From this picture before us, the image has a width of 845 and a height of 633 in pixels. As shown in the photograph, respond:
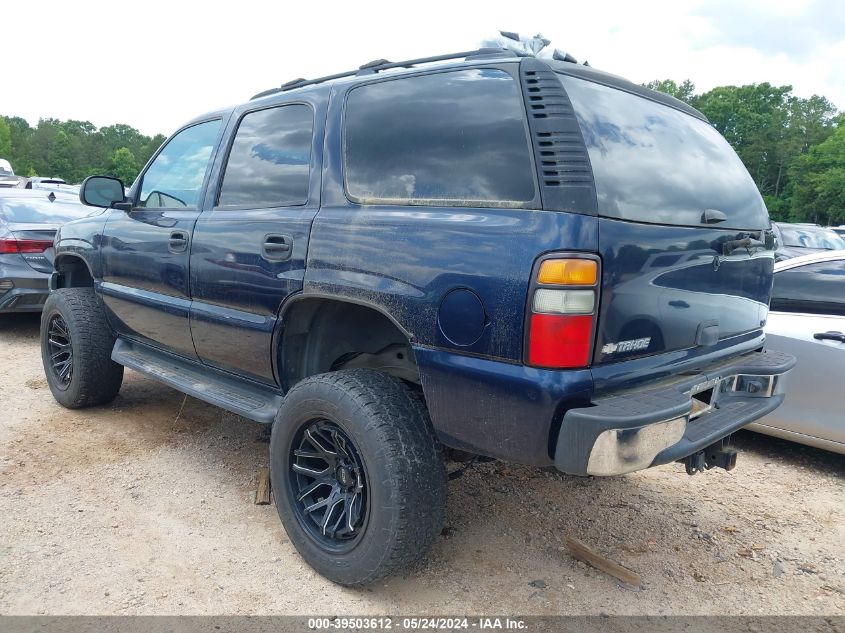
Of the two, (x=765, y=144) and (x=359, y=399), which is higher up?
(x=765, y=144)

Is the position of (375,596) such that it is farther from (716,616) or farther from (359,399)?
(716,616)

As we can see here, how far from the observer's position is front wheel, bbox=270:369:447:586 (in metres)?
2.30

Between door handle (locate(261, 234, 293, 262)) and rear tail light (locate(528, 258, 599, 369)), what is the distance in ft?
3.96

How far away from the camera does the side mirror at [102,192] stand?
3.88m

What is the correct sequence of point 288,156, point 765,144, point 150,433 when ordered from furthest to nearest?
point 765,144
point 150,433
point 288,156

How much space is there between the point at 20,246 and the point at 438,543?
5713mm

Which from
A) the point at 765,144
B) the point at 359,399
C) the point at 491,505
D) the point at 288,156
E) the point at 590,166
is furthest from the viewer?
the point at 765,144

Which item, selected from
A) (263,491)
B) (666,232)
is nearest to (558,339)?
(666,232)

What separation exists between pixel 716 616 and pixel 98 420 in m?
3.87

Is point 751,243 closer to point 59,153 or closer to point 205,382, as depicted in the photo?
point 205,382

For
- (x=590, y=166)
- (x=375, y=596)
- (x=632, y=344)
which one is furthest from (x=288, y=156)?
(x=375, y=596)

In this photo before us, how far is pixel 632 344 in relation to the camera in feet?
7.07

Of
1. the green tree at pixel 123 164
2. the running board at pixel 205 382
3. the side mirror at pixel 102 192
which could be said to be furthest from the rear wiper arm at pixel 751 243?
the green tree at pixel 123 164

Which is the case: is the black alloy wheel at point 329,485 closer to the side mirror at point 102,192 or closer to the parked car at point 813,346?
the side mirror at point 102,192
